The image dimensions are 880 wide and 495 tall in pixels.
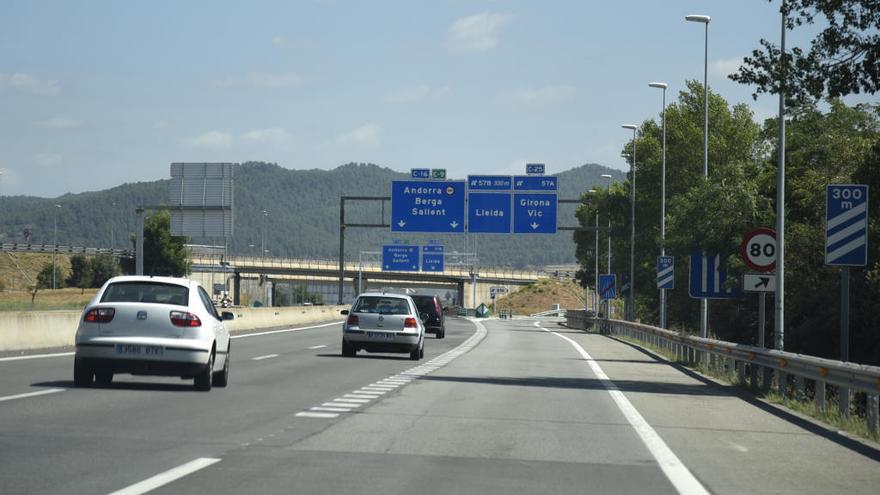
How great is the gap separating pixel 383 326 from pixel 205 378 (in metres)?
11.6

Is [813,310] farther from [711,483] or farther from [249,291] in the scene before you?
[249,291]

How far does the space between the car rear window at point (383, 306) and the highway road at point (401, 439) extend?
260 inches

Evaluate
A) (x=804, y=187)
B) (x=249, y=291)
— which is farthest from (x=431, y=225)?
(x=249, y=291)

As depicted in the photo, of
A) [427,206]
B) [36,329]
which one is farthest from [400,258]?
[36,329]

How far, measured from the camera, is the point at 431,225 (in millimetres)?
62281

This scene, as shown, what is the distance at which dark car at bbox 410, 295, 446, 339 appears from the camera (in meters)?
48.2

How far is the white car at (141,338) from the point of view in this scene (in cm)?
1650

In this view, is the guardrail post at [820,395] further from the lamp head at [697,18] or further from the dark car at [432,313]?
the dark car at [432,313]

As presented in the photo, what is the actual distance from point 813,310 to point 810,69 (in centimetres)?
1415

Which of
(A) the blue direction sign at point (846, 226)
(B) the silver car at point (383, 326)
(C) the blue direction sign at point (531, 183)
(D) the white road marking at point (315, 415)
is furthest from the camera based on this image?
(C) the blue direction sign at point (531, 183)

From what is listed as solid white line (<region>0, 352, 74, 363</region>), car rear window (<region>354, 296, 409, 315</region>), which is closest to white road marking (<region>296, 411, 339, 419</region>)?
solid white line (<region>0, 352, 74, 363</region>)

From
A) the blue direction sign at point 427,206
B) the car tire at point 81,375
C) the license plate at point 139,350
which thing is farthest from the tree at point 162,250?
Result: the license plate at point 139,350

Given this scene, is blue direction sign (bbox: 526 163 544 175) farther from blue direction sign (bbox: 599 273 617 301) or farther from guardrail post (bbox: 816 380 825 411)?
guardrail post (bbox: 816 380 825 411)

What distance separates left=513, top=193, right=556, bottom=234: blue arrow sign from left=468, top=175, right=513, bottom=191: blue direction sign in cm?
68
